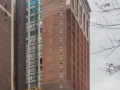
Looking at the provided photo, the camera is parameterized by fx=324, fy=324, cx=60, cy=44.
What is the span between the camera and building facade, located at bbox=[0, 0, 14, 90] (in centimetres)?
7424

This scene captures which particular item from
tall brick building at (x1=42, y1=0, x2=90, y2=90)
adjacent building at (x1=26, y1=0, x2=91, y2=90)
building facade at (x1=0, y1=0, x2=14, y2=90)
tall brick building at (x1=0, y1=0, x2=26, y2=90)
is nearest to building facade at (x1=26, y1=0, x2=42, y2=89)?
adjacent building at (x1=26, y1=0, x2=91, y2=90)

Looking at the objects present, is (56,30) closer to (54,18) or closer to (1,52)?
(54,18)

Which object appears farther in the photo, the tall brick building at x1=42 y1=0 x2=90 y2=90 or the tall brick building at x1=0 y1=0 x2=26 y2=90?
the tall brick building at x1=42 y1=0 x2=90 y2=90

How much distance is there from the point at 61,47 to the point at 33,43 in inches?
390

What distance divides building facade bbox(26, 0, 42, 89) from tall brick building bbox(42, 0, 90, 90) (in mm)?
2177

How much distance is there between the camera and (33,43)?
8856 centimetres

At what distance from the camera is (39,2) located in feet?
299

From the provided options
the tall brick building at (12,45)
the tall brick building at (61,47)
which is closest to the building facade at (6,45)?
the tall brick building at (12,45)

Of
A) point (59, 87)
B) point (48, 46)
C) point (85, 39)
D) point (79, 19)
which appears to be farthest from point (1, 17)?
point (85, 39)

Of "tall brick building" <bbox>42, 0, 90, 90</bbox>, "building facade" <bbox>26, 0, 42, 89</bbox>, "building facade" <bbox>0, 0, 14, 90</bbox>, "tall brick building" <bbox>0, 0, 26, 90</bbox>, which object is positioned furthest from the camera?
"building facade" <bbox>26, 0, 42, 89</bbox>

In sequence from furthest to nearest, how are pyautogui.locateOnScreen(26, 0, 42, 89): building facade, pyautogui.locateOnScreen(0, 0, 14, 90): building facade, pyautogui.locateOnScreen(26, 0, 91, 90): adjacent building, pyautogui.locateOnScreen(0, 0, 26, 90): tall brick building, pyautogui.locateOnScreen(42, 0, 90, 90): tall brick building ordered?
pyautogui.locateOnScreen(26, 0, 42, 89): building facade
pyautogui.locateOnScreen(26, 0, 91, 90): adjacent building
pyautogui.locateOnScreen(42, 0, 90, 90): tall brick building
pyautogui.locateOnScreen(0, 0, 26, 90): tall brick building
pyautogui.locateOnScreen(0, 0, 14, 90): building facade

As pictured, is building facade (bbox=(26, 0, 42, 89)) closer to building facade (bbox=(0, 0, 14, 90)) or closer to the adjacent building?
the adjacent building

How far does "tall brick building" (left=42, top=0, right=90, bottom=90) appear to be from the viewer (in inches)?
3159

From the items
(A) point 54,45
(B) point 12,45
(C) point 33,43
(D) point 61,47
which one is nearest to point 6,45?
(B) point 12,45
